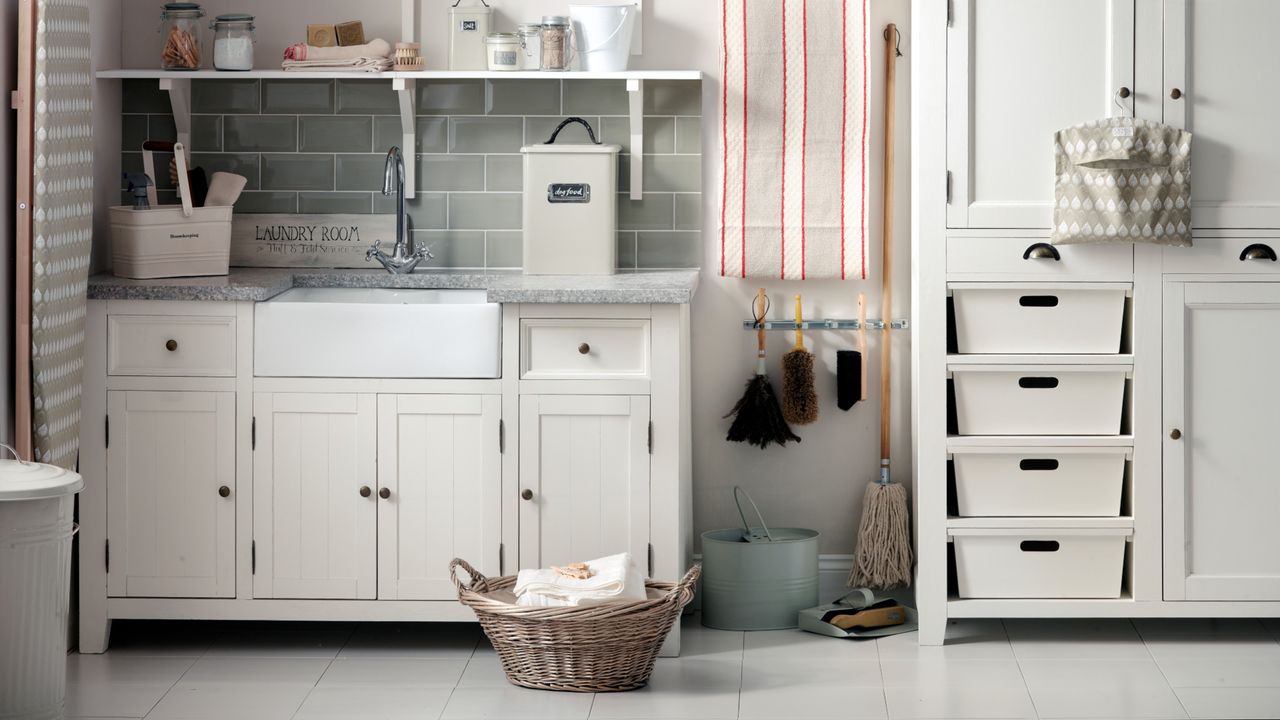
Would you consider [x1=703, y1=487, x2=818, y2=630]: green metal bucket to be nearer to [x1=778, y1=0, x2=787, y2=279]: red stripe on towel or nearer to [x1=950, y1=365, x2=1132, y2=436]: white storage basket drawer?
[x1=950, y1=365, x2=1132, y2=436]: white storage basket drawer

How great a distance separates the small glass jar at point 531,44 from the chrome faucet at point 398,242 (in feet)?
1.38

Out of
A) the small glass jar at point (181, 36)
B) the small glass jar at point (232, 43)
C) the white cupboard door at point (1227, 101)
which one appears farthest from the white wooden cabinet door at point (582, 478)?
the white cupboard door at point (1227, 101)

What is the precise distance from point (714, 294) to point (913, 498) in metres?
0.78

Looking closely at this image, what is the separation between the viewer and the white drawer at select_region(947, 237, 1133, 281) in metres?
3.60

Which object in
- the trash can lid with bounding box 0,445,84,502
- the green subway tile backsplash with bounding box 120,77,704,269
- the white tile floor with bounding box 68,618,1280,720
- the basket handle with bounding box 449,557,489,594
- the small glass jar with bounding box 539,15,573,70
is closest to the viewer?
the trash can lid with bounding box 0,445,84,502

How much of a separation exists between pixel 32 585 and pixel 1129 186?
254 centimetres

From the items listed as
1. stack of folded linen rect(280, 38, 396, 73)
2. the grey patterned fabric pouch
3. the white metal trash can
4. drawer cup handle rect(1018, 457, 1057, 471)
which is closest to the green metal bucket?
drawer cup handle rect(1018, 457, 1057, 471)

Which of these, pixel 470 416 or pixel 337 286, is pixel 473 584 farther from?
pixel 337 286

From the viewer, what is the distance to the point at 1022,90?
357cm

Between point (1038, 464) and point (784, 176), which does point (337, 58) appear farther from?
point (1038, 464)

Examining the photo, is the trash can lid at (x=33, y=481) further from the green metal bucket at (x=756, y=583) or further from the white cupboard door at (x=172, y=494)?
the green metal bucket at (x=756, y=583)

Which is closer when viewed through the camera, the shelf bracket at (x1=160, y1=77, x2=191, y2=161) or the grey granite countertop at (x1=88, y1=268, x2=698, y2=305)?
the grey granite countertop at (x1=88, y1=268, x2=698, y2=305)

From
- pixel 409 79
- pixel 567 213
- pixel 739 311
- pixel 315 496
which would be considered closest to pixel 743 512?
pixel 739 311

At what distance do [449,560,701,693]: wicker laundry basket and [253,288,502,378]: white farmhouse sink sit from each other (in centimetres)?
53
